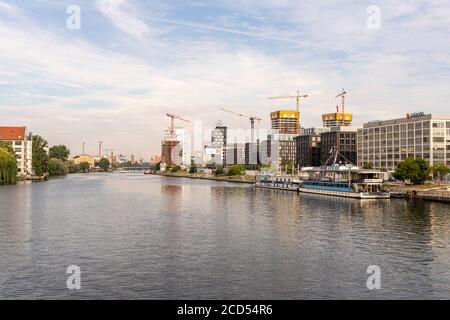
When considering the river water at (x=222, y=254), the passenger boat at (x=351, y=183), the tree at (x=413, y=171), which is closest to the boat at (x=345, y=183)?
the passenger boat at (x=351, y=183)

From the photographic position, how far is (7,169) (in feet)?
518

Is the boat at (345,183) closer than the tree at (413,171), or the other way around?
the boat at (345,183)

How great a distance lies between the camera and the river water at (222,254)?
1341 inches

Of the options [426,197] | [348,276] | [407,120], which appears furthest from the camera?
[407,120]

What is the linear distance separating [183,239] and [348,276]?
20727 mm

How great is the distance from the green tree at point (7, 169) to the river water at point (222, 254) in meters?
86.6

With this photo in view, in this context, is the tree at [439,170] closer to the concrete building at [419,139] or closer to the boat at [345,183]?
the concrete building at [419,139]

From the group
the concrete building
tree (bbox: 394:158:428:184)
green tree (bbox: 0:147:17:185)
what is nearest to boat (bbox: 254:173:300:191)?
tree (bbox: 394:158:428:184)

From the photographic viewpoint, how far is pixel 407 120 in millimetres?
187375

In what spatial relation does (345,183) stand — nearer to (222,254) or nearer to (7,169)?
(222,254)

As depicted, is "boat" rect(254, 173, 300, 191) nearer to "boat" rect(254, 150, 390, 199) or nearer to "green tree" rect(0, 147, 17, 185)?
"boat" rect(254, 150, 390, 199)

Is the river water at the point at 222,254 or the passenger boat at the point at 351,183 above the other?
the passenger boat at the point at 351,183

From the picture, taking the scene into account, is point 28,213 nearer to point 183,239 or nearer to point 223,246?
point 183,239

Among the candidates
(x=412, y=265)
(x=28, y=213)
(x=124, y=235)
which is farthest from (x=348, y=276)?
(x=28, y=213)
